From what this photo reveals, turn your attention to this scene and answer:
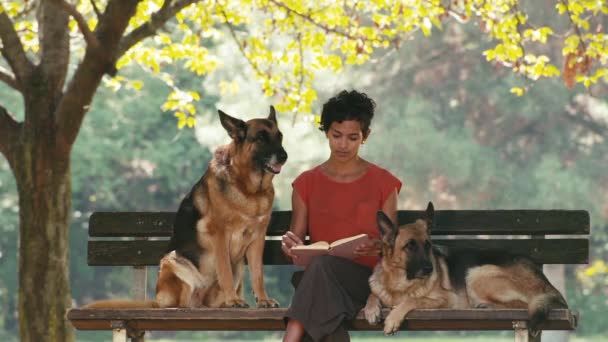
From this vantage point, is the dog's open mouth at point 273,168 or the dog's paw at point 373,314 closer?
the dog's paw at point 373,314

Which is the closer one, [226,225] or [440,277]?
[440,277]

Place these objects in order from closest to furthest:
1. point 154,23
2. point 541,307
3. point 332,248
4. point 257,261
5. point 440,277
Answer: point 541,307, point 332,248, point 440,277, point 257,261, point 154,23

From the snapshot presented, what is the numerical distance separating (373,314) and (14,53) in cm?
431

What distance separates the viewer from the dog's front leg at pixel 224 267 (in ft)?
24.3

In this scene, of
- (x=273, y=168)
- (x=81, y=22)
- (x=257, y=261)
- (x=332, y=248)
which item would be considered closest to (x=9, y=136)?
(x=81, y=22)

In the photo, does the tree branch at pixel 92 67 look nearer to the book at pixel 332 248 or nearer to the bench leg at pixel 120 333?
the bench leg at pixel 120 333

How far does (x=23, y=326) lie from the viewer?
9.36 m

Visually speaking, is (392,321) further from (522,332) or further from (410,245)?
(522,332)

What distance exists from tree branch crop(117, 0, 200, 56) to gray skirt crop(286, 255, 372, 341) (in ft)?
11.0

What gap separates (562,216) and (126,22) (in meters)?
3.52

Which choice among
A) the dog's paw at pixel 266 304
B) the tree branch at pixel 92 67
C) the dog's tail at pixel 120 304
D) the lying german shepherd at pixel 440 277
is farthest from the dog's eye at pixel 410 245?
the tree branch at pixel 92 67

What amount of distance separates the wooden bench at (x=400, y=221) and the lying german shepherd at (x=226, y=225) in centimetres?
31

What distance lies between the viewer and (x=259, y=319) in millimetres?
6852

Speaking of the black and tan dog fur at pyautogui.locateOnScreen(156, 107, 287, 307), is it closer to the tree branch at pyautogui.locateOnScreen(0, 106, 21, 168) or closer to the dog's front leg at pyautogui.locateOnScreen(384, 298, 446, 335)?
the dog's front leg at pyautogui.locateOnScreen(384, 298, 446, 335)
